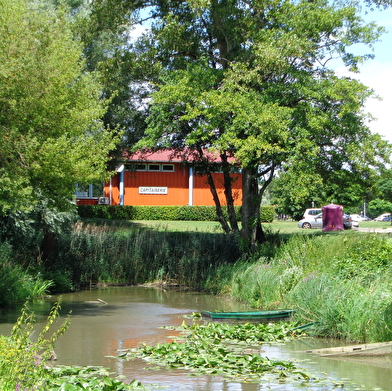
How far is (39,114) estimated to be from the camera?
13.4 m

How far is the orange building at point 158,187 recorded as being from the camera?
128 ft

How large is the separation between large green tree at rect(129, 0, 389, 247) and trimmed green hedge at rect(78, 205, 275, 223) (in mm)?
15320

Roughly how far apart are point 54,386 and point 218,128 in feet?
44.0

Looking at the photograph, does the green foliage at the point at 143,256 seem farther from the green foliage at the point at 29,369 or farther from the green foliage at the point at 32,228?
the green foliage at the point at 29,369

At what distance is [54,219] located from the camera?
19.0 m

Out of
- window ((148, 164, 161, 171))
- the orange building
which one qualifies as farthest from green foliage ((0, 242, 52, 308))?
window ((148, 164, 161, 171))

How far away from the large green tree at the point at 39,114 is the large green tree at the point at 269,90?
4741 mm

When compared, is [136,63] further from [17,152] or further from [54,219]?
[17,152]

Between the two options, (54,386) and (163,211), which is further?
(163,211)

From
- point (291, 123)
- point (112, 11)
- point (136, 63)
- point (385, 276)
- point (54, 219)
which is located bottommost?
point (385, 276)

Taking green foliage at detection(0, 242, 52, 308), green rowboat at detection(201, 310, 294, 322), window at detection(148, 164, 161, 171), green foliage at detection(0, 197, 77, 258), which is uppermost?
window at detection(148, 164, 161, 171)

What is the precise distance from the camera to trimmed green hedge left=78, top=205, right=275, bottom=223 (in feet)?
114

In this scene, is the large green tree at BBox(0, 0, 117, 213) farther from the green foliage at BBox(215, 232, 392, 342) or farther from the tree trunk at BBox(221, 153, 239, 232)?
the tree trunk at BBox(221, 153, 239, 232)

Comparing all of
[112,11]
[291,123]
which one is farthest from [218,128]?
[112,11]
